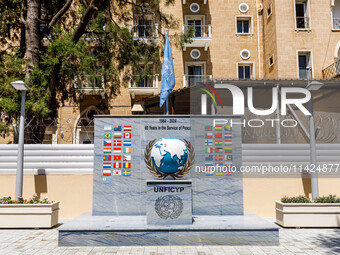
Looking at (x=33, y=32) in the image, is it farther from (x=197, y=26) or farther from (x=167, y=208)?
(x=197, y=26)

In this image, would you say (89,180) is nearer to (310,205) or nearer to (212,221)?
(212,221)

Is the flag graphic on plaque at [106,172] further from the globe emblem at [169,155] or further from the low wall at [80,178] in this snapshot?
the globe emblem at [169,155]

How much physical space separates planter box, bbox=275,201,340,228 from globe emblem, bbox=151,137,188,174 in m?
3.60

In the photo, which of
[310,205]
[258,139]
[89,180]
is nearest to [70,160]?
[89,180]

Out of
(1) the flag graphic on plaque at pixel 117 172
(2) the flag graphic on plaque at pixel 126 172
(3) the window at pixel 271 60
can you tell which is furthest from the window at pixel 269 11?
(1) the flag graphic on plaque at pixel 117 172

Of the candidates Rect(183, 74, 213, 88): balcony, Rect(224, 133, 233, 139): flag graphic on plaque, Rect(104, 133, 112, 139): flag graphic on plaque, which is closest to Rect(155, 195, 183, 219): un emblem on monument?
Rect(104, 133, 112, 139): flag graphic on plaque

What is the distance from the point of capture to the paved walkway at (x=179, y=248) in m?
7.09

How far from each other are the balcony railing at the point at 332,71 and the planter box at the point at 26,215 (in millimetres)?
18530

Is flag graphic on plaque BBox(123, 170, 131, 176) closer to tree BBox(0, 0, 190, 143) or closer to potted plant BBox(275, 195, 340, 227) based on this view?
tree BBox(0, 0, 190, 143)

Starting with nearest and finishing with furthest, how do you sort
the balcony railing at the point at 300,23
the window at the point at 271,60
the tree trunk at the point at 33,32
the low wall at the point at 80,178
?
the low wall at the point at 80,178 → the tree trunk at the point at 33,32 → the balcony railing at the point at 300,23 → the window at the point at 271,60

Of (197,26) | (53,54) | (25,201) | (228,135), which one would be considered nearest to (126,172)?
(25,201)

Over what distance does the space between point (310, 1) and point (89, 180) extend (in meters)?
20.0

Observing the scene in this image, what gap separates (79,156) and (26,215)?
2.45 metres

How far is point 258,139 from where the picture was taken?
1170cm
